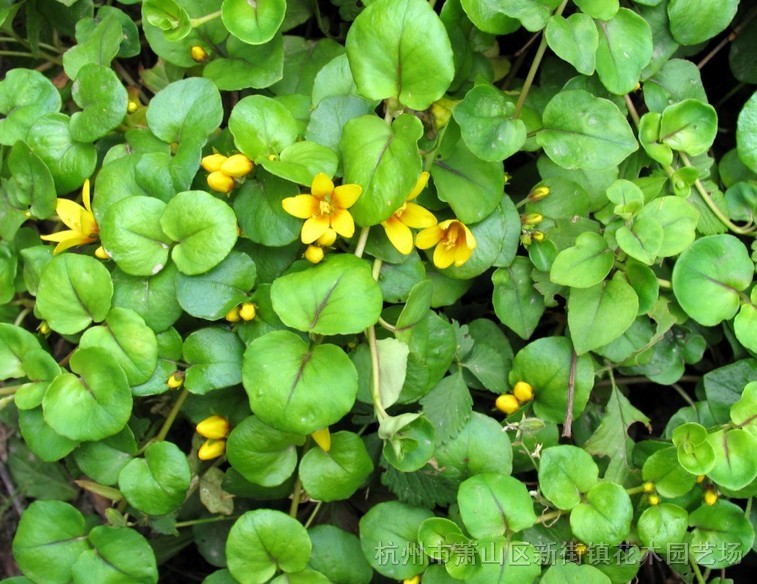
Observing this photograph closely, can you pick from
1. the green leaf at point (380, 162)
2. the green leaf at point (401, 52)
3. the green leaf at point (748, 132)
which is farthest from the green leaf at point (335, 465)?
the green leaf at point (748, 132)

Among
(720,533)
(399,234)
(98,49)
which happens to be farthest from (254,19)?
(720,533)

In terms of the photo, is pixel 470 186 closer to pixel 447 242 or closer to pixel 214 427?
pixel 447 242

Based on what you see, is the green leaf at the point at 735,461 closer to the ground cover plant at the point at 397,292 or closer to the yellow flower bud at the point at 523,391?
the ground cover plant at the point at 397,292

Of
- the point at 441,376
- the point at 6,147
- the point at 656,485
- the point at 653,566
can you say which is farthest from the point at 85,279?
the point at 653,566

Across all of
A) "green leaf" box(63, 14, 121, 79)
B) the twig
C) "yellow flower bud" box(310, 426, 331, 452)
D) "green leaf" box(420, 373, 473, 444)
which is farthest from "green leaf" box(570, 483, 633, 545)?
"green leaf" box(63, 14, 121, 79)

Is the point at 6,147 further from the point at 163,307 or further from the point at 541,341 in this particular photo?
the point at 541,341

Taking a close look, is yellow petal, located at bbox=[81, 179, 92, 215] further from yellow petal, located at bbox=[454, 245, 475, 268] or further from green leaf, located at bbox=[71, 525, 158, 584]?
yellow petal, located at bbox=[454, 245, 475, 268]
